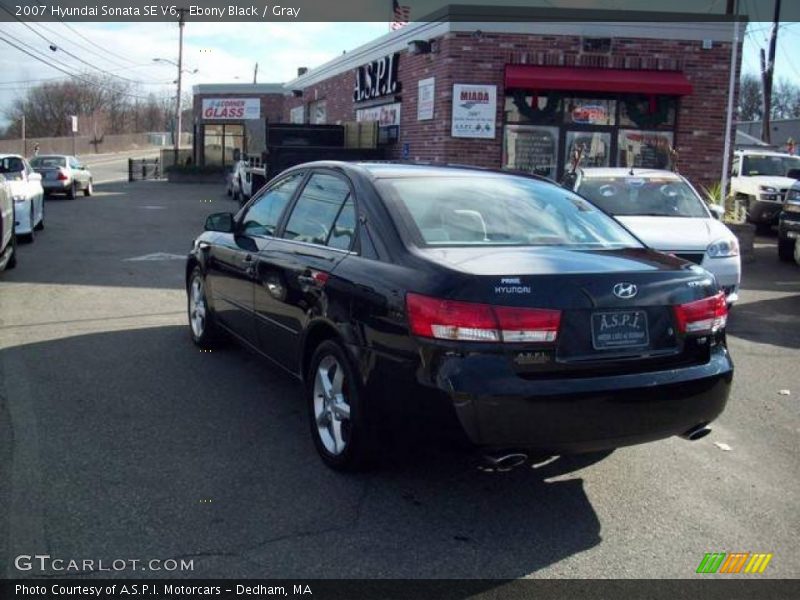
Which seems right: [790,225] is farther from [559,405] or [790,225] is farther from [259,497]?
[259,497]

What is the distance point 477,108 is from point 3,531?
15023 millimetres

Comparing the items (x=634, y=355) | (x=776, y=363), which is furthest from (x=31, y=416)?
(x=776, y=363)

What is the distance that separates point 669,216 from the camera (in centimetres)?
961

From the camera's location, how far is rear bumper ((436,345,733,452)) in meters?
3.49

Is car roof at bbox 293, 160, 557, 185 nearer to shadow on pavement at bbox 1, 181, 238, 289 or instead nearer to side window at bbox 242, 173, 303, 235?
side window at bbox 242, 173, 303, 235

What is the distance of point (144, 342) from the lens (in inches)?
289

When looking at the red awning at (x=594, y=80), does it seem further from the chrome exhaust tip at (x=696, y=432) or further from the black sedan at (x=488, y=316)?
the chrome exhaust tip at (x=696, y=432)

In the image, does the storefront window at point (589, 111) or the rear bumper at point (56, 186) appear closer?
the storefront window at point (589, 111)

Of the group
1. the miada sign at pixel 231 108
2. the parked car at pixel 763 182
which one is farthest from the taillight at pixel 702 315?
the miada sign at pixel 231 108

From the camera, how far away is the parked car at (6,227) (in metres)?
10.1

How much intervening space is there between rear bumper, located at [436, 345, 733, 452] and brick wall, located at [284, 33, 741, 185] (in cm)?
1412

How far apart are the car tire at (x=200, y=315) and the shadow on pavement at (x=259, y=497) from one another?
3.50 feet

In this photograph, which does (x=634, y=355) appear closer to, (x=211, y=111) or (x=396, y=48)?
(x=396, y=48)

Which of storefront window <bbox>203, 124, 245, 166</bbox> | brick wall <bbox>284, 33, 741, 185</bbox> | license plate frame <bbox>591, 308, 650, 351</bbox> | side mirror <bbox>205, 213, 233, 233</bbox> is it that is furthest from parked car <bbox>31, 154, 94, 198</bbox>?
license plate frame <bbox>591, 308, 650, 351</bbox>
